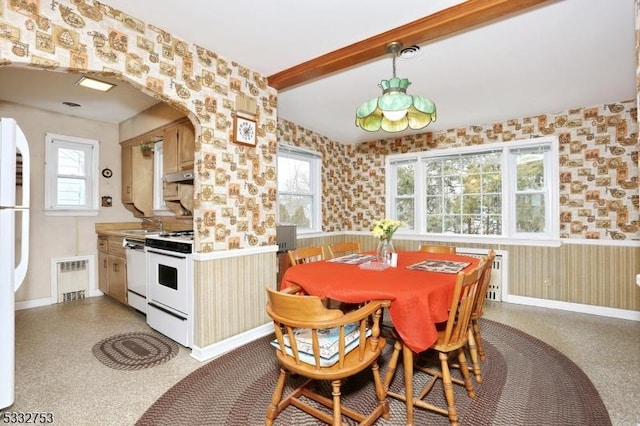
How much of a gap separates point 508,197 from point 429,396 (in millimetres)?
3074

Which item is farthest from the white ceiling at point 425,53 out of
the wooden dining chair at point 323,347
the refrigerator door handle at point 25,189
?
the wooden dining chair at point 323,347

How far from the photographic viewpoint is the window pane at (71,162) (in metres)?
4.20

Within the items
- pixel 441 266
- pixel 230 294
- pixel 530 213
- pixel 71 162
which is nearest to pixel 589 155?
pixel 530 213

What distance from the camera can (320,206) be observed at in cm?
501

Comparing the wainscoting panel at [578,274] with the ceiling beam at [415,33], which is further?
the wainscoting panel at [578,274]

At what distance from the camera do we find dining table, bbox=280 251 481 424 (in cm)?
166

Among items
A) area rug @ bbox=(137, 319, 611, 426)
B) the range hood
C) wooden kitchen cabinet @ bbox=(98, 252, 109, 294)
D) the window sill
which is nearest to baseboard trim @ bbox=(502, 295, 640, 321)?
the window sill

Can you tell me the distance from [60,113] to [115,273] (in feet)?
7.20

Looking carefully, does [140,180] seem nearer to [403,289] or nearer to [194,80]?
[194,80]

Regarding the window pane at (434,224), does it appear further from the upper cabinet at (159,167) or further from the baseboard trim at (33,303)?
the baseboard trim at (33,303)

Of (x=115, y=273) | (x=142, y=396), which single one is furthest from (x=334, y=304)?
(x=115, y=273)

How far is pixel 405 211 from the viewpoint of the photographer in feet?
16.6

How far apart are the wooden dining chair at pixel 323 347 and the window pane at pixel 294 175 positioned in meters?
2.91

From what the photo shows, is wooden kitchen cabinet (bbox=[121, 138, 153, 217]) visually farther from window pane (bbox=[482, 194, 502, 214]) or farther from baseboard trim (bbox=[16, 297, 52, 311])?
window pane (bbox=[482, 194, 502, 214])
